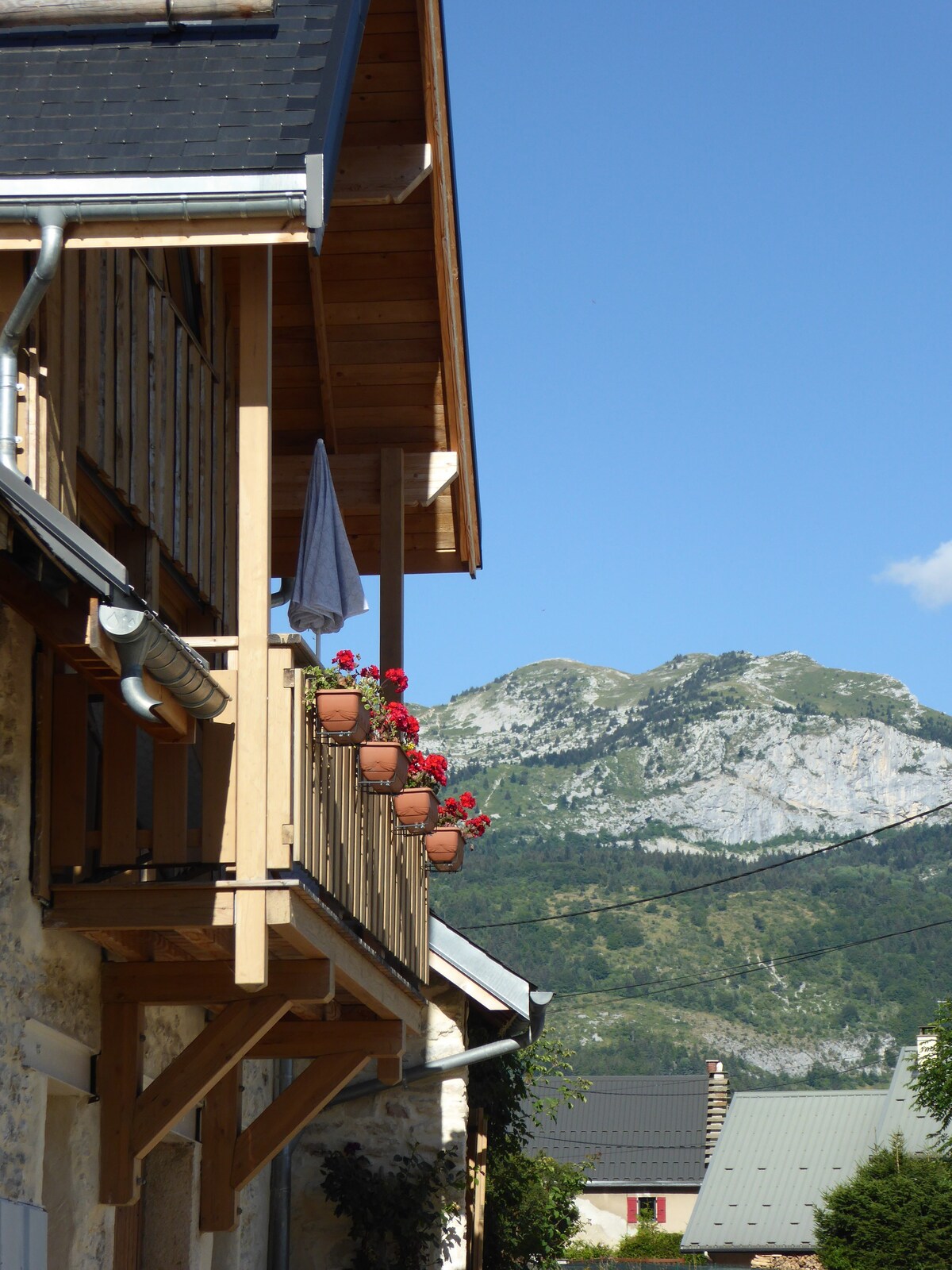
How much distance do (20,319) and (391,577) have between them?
473cm

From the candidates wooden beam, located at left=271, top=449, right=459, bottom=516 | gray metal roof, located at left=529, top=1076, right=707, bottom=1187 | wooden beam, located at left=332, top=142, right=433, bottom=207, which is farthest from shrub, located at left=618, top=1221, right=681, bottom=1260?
wooden beam, located at left=332, top=142, right=433, bottom=207

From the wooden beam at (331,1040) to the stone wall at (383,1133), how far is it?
295 cm

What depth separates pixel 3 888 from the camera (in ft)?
18.5

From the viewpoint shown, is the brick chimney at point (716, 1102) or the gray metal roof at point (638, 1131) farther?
the gray metal roof at point (638, 1131)

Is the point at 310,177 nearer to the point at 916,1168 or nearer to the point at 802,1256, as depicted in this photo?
the point at 916,1168

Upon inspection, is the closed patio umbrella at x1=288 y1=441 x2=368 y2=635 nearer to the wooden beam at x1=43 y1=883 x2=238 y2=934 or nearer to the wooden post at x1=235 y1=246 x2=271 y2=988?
the wooden post at x1=235 y1=246 x2=271 y2=988

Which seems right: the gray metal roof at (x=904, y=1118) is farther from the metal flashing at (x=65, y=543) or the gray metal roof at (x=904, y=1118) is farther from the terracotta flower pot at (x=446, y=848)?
the metal flashing at (x=65, y=543)

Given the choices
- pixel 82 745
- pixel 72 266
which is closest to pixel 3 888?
pixel 82 745

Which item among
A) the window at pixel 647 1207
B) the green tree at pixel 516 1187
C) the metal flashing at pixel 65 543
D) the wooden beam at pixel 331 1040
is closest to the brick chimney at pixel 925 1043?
the green tree at pixel 516 1187

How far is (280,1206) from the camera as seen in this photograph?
10.6 metres

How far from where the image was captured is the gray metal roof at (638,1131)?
59.8m

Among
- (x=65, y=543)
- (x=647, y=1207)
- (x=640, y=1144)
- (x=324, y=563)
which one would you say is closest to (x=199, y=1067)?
(x=65, y=543)

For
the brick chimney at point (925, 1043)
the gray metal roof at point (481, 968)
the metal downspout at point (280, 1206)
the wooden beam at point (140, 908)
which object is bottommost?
the metal downspout at point (280, 1206)

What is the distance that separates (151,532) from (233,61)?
7.52 ft
